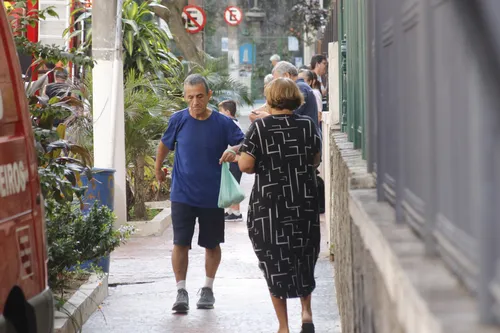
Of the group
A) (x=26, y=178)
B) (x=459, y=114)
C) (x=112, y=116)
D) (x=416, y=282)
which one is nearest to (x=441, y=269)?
(x=416, y=282)

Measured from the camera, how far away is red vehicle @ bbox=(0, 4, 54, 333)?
4602 mm

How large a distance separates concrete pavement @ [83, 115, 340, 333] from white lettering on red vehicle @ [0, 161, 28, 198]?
116 inches

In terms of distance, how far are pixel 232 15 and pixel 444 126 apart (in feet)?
Result: 134

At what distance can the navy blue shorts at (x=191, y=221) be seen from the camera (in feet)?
27.5

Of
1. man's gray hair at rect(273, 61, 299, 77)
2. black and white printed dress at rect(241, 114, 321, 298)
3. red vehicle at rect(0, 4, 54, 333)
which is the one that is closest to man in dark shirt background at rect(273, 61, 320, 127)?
man's gray hair at rect(273, 61, 299, 77)

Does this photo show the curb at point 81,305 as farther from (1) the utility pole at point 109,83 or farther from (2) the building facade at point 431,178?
(1) the utility pole at point 109,83

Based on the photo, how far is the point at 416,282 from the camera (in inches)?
91.4

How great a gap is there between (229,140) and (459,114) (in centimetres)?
609

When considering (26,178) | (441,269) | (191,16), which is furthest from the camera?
(191,16)

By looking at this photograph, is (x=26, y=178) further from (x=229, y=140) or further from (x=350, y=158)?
(x=229, y=140)

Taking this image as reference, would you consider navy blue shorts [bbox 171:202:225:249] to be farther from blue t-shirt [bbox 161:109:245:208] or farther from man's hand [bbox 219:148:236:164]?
man's hand [bbox 219:148:236:164]

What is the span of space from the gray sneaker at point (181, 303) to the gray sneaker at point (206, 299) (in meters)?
0.17

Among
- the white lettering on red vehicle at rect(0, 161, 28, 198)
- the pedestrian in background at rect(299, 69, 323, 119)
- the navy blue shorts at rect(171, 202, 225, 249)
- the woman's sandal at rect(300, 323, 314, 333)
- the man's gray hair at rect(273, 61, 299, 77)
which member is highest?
the man's gray hair at rect(273, 61, 299, 77)

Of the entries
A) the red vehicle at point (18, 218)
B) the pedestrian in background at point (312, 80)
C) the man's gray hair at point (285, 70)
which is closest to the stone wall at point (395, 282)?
the red vehicle at point (18, 218)
